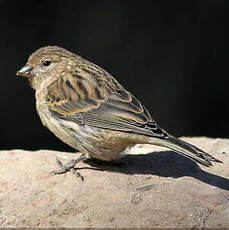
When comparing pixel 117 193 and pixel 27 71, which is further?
pixel 27 71

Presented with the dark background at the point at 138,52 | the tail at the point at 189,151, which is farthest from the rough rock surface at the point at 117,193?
the dark background at the point at 138,52

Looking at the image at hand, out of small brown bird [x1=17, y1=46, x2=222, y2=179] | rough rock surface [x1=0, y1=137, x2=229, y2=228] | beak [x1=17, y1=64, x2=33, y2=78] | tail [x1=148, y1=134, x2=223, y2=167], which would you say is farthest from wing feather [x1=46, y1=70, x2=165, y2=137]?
rough rock surface [x1=0, y1=137, x2=229, y2=228]

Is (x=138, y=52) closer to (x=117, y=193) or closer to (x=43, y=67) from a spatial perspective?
(x=43, y=67)

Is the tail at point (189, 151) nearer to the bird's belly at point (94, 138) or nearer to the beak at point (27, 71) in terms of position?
the bird's belly at point (94, 138)

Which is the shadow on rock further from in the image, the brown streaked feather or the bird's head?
the bird's head

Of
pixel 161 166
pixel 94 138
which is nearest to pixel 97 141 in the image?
pixel 94 138
